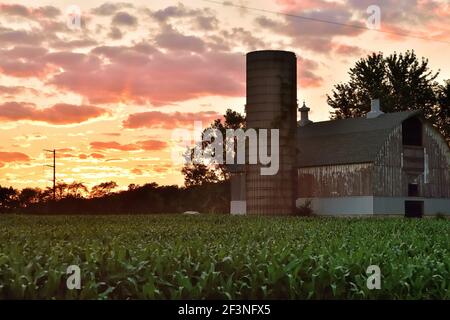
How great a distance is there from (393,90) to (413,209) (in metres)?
27.6

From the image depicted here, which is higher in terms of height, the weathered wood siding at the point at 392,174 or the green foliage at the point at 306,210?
the weathered wood siding at the point at 392,174

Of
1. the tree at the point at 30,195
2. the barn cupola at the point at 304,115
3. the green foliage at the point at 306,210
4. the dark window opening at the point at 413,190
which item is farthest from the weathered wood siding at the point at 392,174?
the tree at the point at 30,195

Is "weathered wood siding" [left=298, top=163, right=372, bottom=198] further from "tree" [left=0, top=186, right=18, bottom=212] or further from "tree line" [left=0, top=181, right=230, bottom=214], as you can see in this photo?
"tree" [left=0, top=186, right=18, bottom=212]

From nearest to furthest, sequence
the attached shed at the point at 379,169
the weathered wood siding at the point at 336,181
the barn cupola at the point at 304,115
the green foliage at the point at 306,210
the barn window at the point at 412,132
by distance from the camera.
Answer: the weathered wood siding at the point at 336,181 → the attached shed at the point at 379,169 → the green foliage at the point at 306,210 → the barn window at the point at 412,132 → the barn cupola at the point at 304,115

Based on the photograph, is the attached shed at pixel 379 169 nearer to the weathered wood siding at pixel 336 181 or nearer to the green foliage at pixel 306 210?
the weathered wood siding at pixel 336 181

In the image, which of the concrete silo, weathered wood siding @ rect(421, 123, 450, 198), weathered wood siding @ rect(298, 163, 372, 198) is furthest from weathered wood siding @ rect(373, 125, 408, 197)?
the concrete silo

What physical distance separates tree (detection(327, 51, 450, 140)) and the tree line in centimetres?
1696

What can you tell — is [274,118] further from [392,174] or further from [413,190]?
[413,190]

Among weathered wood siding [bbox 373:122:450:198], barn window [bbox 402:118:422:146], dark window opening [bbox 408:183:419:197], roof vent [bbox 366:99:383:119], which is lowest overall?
dark window opening [bbox 408:183:419:197]

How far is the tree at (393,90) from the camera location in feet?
241

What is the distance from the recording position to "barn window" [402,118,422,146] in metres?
51.0

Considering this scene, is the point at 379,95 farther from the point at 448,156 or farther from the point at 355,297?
the point at 355,297

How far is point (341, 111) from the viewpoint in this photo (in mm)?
78750
